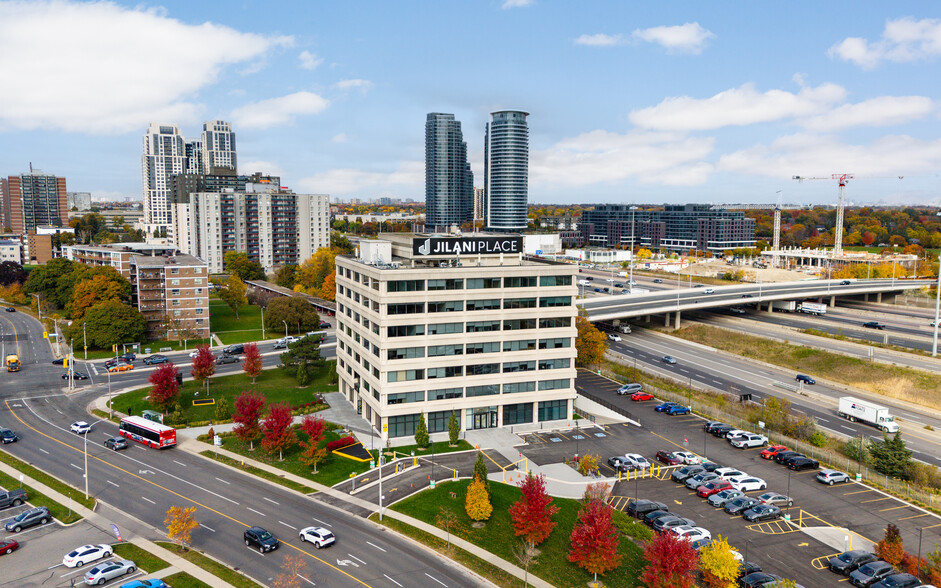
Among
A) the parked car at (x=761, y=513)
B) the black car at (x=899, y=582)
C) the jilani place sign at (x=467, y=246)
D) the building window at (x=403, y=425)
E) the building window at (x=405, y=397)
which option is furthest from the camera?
the jilani place sign at (x=467, y=246)

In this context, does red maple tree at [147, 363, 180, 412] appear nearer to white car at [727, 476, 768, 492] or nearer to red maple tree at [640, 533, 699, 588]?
red maple tree at [640, 533, 699, 588]

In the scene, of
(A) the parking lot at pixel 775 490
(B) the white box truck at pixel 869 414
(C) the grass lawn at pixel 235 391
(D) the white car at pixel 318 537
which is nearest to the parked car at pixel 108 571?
(D) the white car at pixel 318 537

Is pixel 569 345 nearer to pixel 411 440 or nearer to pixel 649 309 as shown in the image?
pixel 411 440

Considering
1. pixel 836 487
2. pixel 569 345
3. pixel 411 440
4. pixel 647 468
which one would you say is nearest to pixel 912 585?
pixel 836 487

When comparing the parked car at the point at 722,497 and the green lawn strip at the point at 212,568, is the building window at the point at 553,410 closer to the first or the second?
the parked car at the point at 722,497

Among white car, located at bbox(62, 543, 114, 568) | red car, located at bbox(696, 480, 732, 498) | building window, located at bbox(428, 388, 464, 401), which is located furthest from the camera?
building window, located at bbox(428, 388, 464, 401)

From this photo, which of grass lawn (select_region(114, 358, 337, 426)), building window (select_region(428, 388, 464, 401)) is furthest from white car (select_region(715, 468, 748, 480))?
grass lawn (select_region(114, 358, 337, 426))
